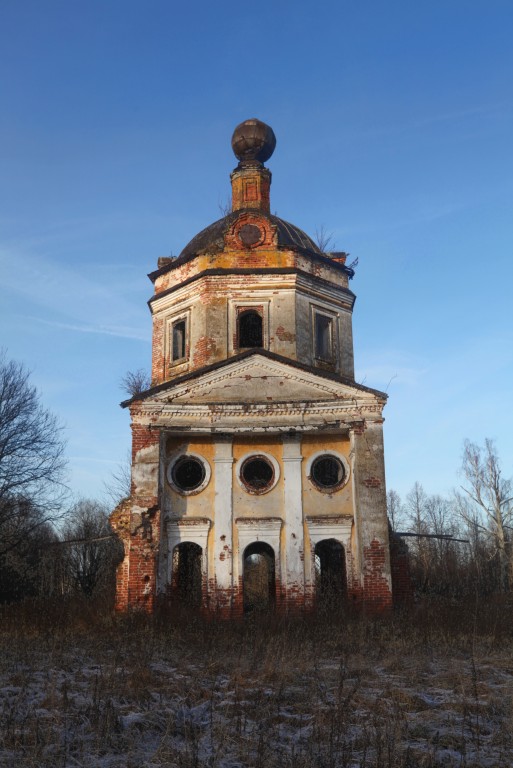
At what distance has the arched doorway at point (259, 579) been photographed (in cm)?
1572

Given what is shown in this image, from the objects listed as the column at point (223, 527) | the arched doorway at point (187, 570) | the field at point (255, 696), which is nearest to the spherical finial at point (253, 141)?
the column at point (223, 527)

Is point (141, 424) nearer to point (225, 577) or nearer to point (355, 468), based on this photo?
point (225, 577)

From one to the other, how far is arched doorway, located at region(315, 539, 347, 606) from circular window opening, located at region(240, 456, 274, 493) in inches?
70.2

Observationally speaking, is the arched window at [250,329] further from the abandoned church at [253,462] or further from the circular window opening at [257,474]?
the circular window opening at [257,474]

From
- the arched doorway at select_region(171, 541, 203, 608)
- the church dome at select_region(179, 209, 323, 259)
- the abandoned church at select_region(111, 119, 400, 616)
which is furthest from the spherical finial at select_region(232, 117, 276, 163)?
the arched doorway at select_region(171, 541, 203, 608)

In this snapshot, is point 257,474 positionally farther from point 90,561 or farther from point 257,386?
point 90,561

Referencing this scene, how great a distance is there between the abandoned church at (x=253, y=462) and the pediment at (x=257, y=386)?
23 mm

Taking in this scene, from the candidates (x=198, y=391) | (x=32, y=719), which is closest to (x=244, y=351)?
(x=198, y=391)

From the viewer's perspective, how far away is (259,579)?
2372 cm

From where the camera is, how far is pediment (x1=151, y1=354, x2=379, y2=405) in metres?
15.4

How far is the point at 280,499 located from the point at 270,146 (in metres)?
10.9

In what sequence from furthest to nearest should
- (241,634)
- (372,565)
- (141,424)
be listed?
(141,424) < (372,565) < (241,634)

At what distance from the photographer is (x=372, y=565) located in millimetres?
14195

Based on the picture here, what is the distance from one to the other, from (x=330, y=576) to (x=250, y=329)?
20.7 ft
